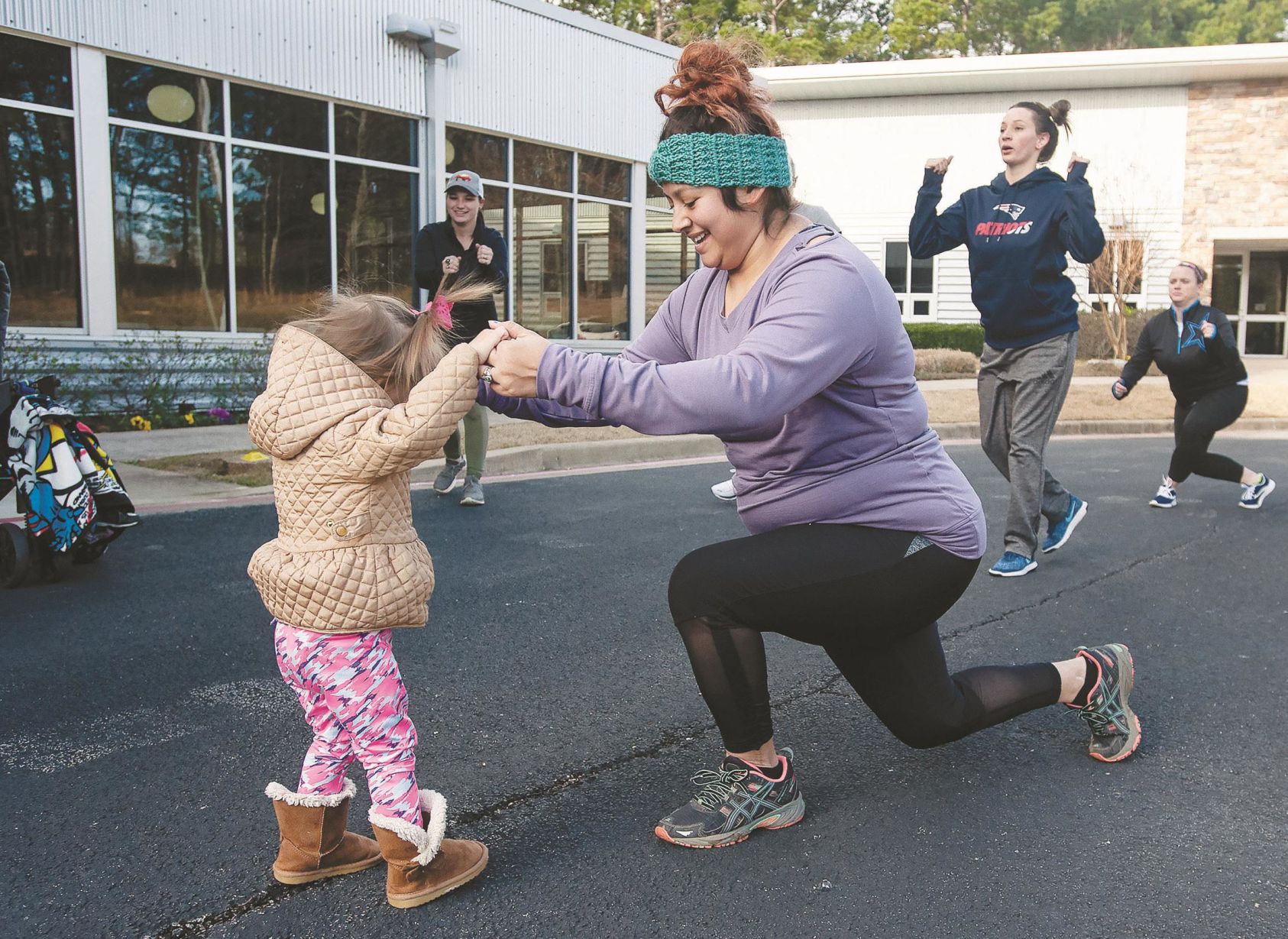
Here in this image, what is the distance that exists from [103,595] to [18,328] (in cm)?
727

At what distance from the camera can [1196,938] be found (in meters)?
2.46

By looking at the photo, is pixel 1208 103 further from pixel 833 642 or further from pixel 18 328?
pixel 833 642

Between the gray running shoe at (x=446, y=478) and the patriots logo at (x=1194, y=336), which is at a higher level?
the patriots logo at (x=1194, y=336)

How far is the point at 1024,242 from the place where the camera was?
223 inches

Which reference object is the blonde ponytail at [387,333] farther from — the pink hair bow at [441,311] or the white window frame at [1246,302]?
the white window frame at [1246,302]

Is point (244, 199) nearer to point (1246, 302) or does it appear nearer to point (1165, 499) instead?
point (1165, 499)

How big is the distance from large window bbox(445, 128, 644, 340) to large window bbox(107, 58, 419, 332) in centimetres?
141

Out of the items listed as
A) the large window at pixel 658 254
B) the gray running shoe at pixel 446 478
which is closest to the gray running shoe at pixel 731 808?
the gray running shoe at pixel 446 478

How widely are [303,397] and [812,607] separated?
1.25 metres

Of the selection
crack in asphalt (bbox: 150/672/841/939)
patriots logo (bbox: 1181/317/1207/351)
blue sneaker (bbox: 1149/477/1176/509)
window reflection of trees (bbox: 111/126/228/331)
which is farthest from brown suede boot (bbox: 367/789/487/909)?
window reflection of trees (bbox: 111/126/228/331)

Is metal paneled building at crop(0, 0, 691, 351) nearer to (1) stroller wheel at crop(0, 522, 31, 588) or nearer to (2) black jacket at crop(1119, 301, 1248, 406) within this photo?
(1) stroller wheel at crop(0, 522, 31, 588)

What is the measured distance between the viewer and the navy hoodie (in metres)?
5.63

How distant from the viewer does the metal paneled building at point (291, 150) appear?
37.8 feet

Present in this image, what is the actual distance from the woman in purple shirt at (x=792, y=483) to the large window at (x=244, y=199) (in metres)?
8.84
